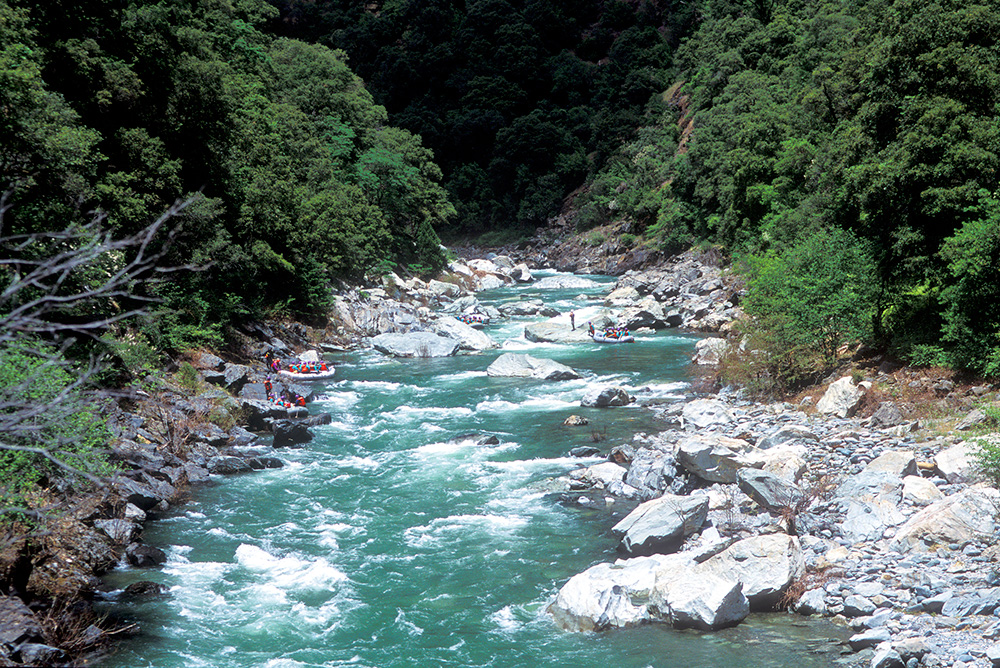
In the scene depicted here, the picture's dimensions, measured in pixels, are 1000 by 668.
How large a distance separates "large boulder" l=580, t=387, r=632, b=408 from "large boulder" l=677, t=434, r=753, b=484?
649 cm

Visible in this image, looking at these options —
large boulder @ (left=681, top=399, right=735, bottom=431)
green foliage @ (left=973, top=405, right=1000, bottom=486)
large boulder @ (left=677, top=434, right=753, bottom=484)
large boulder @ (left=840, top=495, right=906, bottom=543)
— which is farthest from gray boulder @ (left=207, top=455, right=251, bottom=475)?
green foliage @ (left=973, top=405, right=1000, bottom=486)

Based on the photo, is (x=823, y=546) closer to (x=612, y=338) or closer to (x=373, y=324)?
(x=612, y=338)

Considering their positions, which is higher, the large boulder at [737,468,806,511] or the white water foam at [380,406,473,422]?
the large boulder at [737,468,806,511]

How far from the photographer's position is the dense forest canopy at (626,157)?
1408 centimetres

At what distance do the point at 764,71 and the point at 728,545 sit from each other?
1512 inches

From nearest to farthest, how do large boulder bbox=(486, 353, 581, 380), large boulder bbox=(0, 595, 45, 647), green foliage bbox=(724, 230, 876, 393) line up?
large boulder bbox=(0, 595, 45, 647), green foliage bbox=(724, 230, 876, 393), large boulder bbox=(486, 353, 581, 380)

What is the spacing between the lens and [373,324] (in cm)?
3138

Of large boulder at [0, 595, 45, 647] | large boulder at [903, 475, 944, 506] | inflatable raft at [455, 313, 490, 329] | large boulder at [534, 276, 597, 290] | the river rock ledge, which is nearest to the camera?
large boulder at [0, 595, 45, 647]

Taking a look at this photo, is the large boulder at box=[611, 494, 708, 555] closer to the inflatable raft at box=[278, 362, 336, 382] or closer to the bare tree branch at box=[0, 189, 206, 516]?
the bare tree branch at box=[0, 189, 206, 516]

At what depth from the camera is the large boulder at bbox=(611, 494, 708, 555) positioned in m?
11.0

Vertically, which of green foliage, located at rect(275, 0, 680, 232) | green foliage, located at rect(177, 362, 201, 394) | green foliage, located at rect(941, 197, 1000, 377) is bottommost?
green foliage, located at rect(177, 362, 201, 394)

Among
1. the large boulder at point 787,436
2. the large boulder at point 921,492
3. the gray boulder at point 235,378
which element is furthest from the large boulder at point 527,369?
the large boulder at point 921,492

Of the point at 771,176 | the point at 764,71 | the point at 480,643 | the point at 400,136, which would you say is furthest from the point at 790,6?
the point at 480,643

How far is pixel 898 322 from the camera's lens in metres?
16.2
